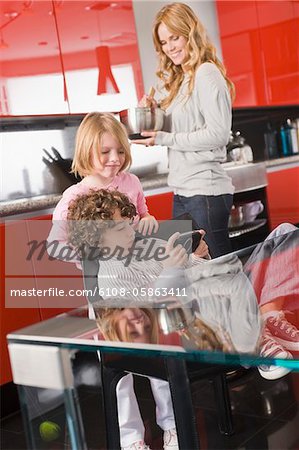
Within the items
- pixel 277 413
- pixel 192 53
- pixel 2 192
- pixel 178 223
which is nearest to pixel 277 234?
pixel 178 223

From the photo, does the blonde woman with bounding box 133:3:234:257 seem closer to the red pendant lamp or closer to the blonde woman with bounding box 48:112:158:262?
the blonde woman with bounding box 48:112:158:262

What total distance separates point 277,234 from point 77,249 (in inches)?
23.9

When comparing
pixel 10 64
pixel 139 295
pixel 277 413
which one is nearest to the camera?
pixel 139 295

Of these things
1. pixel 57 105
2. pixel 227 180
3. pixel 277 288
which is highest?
pixel 57 105

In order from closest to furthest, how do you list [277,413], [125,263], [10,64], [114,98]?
[125,263], [277,413], [10,64], [114,98]

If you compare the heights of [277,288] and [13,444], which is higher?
[277,288]

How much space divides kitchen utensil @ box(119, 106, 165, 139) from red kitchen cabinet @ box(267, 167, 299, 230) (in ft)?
3.98

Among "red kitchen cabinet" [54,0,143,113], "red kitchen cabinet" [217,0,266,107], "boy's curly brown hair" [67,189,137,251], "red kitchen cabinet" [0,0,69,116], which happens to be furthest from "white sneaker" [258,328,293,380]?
"red kitchen cabinet" [217,0,266,107]

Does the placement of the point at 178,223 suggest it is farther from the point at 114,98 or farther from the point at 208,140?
the point at 114,98

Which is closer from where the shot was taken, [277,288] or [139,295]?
[139,295]

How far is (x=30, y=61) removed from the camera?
8.57 ft

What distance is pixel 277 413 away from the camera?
1.86 meters

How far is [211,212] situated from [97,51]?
1.05m

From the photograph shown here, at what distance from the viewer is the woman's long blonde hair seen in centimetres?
231
